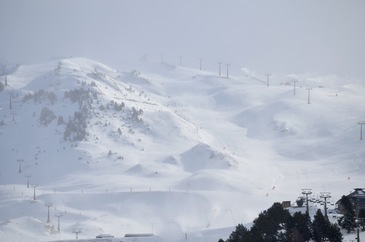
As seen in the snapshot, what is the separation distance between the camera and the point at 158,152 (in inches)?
5049

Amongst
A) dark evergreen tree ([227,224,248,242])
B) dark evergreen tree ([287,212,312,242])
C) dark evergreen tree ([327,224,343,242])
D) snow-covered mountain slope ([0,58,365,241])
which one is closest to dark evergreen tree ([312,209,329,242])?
dark evergreen tree ([327,224,343,242])

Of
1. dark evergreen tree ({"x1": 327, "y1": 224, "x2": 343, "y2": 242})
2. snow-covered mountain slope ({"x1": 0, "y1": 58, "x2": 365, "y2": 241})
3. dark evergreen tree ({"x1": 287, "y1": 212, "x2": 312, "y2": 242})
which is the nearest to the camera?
dark evergreen tree ({"x1": 287, "y1": 212, "x2": 312, "y2": 242})

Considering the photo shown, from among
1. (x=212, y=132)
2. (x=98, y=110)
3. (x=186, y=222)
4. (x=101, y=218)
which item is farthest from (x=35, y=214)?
(x=212, y=132)

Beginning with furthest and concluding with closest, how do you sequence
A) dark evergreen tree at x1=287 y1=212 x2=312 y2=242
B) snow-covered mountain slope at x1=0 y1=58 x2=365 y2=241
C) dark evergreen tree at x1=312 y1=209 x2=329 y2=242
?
snow-covered mountain slope at x1=0 y1=58 x2=365 y2=241 < dark evergreen tree at x1=312 y1=209 x2=329 y2=242 < dark evergreen tree at x1=287 y1=212 x2=312 y2=242

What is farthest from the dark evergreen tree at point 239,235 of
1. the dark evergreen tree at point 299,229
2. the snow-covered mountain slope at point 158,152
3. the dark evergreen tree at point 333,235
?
the snow-covered mountain slope at point 158,152

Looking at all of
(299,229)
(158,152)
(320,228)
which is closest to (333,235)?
(320,228)

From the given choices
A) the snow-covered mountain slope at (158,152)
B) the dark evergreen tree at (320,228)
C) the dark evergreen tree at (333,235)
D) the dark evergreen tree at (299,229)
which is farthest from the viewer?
the snow-covered mountain slope at (158,152)

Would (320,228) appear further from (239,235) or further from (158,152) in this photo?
(158,152)

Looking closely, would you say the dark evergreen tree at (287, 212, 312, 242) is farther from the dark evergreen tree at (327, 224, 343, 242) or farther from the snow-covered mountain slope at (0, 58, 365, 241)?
the snow-covered mountain slope at (0, 58, 365, 241)

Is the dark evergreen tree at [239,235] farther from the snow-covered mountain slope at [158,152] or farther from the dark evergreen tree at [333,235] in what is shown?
the snow-covered mountain slope at [158,152]

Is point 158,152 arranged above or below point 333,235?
above

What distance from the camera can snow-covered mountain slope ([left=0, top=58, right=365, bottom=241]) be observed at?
9462cm

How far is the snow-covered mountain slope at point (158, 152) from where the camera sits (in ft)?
310

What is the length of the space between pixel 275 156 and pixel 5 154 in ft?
190
